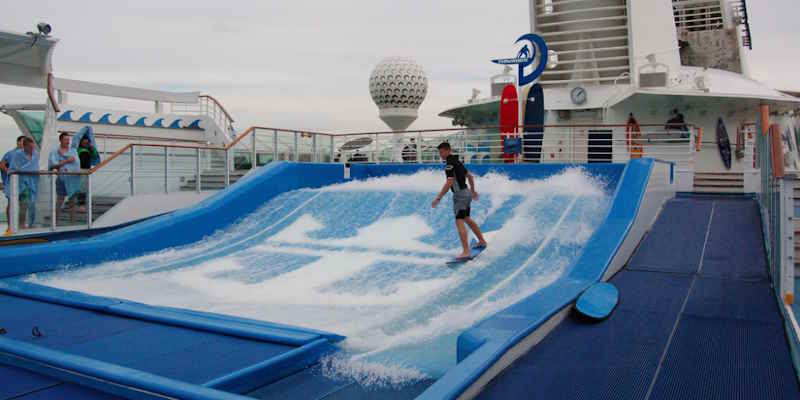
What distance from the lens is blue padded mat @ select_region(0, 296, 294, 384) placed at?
4.76 m

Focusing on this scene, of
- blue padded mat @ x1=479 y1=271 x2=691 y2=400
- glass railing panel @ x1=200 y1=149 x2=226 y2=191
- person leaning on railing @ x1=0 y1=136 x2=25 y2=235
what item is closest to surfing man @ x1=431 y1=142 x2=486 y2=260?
blue padded mat @ x1=479 y1=271 x2=691 y2=400

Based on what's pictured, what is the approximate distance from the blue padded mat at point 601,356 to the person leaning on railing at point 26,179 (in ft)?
28.6

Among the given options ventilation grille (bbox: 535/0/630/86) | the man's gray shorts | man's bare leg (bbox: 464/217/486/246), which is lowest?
man's bare leg (bbox: 464/217/486/246)

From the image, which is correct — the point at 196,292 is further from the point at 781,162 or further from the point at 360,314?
the point at 781,162

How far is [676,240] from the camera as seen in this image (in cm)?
878

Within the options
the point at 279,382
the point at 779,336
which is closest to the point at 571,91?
the point at 779,336

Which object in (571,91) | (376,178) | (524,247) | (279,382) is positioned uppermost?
(571,91)

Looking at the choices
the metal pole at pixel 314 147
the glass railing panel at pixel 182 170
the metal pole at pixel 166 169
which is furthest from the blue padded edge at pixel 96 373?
the metal pole at pixel 314 147

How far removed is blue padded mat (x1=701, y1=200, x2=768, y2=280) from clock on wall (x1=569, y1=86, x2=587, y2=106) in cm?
972

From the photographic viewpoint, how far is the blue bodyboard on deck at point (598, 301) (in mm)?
5707

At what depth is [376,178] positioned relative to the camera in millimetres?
15047

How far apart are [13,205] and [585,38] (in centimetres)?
1801

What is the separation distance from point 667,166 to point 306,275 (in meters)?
7.36

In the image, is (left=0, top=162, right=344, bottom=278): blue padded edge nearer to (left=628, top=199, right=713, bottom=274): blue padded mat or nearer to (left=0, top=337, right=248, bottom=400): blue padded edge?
(left=0, top=337, right=248, bottom=400): blue padded edge
